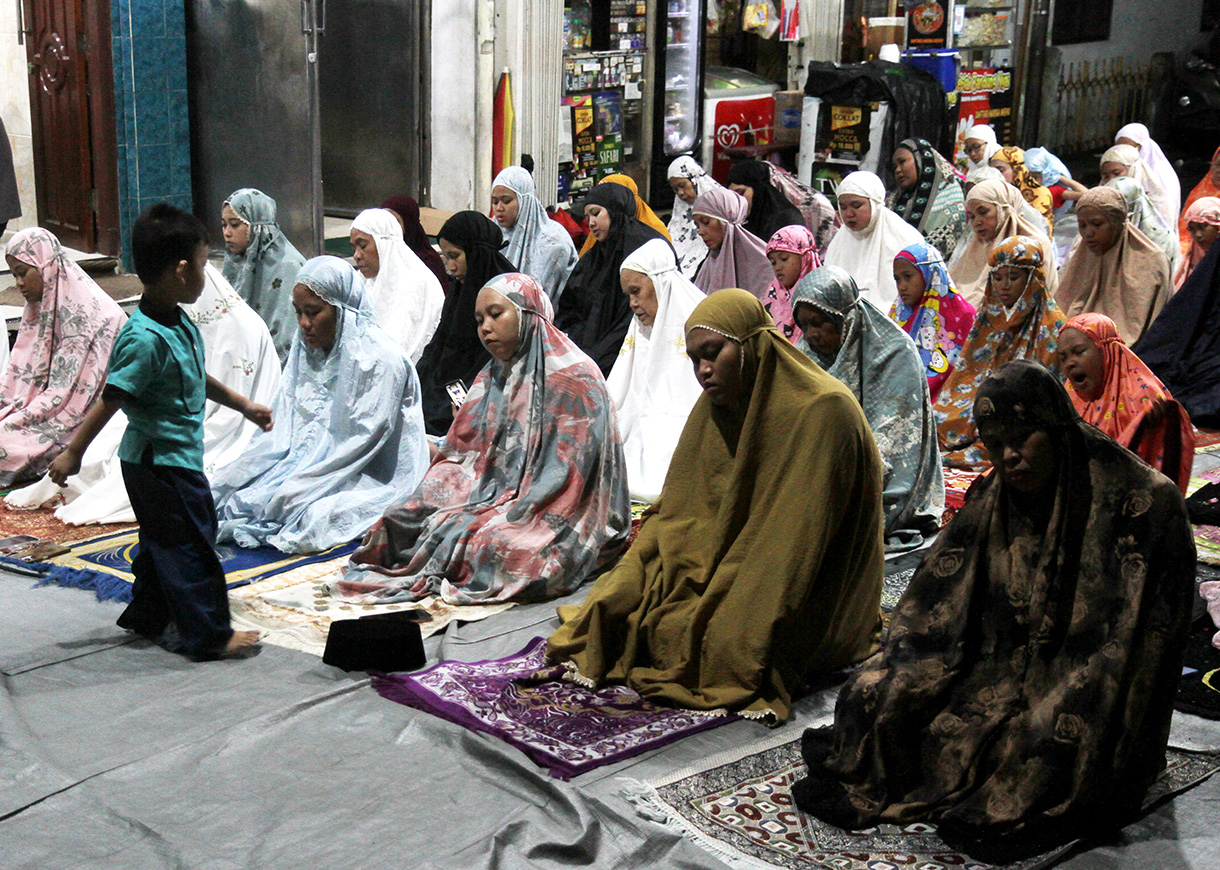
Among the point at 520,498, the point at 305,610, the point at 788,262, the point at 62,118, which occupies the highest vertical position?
the point at 62,118

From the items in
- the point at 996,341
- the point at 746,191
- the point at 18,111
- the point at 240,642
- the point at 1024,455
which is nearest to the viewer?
the point at 1024,455

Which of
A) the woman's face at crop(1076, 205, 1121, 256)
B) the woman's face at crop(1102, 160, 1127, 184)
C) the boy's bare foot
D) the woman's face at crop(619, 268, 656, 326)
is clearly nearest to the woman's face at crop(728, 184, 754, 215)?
the woman's face at crop(1076, 205, 1121, 256)

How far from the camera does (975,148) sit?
1060cm

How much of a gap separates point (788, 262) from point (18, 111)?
587cm

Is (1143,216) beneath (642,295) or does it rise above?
above

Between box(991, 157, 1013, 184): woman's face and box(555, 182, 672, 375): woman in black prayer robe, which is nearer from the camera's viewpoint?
box(555, 182, 672, 375): woman in black prayer robe

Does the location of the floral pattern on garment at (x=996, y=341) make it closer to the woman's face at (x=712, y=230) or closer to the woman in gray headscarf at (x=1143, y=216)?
the woman's face at (x=712, y=230)

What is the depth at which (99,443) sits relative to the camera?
5895 mm

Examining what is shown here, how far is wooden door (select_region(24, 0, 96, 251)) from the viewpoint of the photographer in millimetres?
9438

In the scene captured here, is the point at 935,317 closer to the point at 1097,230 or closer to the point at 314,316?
the point at 1097,230

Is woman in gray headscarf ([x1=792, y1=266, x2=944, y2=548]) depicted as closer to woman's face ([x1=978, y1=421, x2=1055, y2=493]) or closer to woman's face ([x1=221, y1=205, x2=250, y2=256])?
woman's face ([x1=978, y1=421, x2=1055, y2=493])

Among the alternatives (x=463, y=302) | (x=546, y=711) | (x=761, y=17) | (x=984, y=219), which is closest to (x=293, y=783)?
(x=546, y=711)

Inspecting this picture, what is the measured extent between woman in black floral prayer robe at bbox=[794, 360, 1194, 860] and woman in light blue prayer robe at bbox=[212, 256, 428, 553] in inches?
96.7

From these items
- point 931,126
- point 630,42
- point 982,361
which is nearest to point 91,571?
point 982,361
